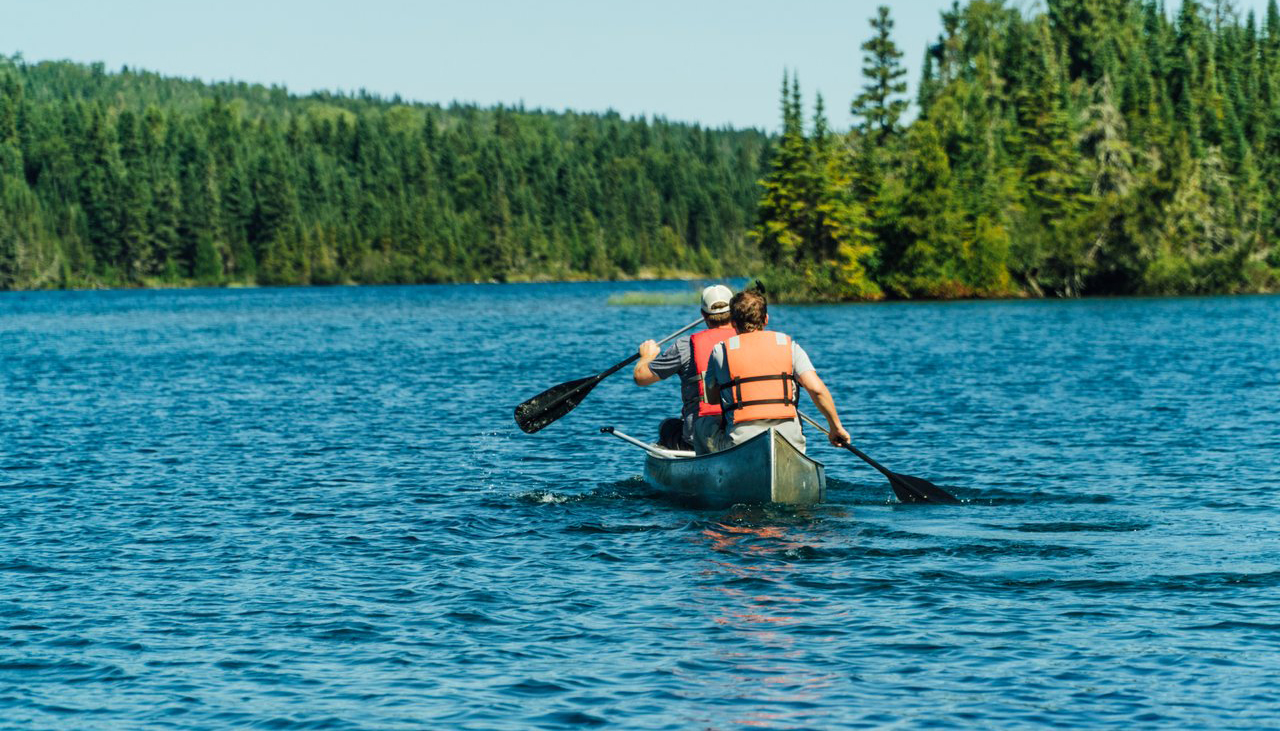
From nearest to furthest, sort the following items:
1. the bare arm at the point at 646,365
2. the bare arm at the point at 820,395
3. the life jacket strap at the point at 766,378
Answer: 1. the bare arm at the point at 820,395
2. the life jacket strap at the point at 766,378
3. the bare arm at the point at 646,365

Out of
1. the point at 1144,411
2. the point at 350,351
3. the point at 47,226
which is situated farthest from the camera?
the point at 47,226

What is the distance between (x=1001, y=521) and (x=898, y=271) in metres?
80.8

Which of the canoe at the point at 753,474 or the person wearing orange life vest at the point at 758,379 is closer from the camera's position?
the person wearing orange life vest at the point at 758,379

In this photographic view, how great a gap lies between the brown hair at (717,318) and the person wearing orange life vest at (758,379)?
629 millimetres

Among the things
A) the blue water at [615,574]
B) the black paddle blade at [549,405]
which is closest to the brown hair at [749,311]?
the blue water at [615,574]

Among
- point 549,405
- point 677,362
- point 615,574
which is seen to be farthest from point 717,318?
Result: point 549,405

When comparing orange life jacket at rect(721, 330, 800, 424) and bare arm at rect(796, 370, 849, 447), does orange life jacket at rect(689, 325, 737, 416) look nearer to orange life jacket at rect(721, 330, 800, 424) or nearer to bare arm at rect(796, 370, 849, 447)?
orange life jacket at rect(721, 330, 800, 424)

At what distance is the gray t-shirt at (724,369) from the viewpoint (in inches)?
637

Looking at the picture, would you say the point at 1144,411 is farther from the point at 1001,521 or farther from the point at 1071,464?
the point at 1001,521

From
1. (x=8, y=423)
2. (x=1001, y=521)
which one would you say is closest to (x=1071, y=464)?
(x=1001, y=521)

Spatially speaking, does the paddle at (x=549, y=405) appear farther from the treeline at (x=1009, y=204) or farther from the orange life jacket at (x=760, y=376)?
the treeline at (x=1009, y=204)

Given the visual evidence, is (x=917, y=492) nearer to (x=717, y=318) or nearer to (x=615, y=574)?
(x=717, y=318)

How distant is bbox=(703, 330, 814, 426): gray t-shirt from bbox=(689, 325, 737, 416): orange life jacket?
18 cm

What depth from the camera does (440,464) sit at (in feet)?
76.9
